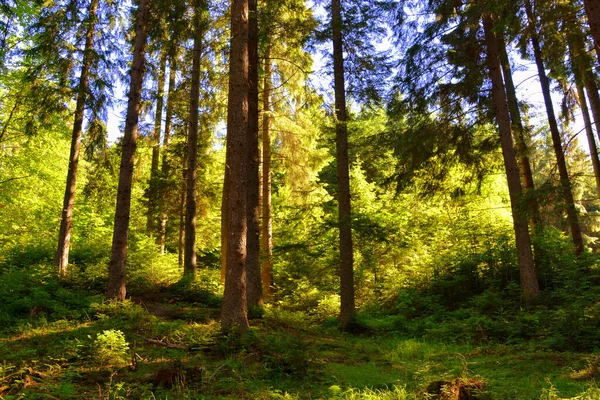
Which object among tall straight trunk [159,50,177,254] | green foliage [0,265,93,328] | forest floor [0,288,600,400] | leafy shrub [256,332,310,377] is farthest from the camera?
tall straight trunk [159,50,177,254]

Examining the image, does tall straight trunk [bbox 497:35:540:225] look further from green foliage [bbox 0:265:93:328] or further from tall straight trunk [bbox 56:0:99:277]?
tall straight trunk [bbox 56:0:99:277]

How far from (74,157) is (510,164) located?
13847mm

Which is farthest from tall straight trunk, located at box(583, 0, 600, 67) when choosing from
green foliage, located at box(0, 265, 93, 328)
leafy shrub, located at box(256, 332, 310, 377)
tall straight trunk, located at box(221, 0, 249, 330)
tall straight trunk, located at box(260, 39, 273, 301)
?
green foliage, located at box(0, 265, 93, 328)

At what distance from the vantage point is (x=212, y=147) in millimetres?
18547

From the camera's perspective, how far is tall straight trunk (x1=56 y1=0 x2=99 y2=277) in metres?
13.2

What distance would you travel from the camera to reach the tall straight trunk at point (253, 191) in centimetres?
1104

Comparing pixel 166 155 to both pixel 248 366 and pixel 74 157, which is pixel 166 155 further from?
pixel 248 366

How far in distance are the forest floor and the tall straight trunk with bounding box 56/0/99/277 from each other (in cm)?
429

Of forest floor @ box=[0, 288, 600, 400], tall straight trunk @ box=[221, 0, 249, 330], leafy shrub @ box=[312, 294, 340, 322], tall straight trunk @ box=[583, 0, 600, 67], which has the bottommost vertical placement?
forest floor @ box=[0, 288, 600, 400]

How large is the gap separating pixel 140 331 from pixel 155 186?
33.9 ft

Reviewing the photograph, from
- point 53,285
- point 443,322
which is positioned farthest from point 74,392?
point 443,322

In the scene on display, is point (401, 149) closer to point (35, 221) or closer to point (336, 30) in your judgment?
point (336, 30)

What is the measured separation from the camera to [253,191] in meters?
11.5

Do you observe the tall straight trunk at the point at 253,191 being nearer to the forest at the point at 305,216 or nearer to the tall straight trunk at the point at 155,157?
the forest at the point at 305,216
